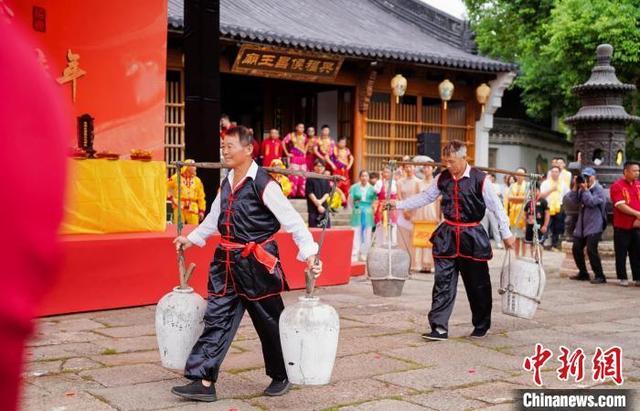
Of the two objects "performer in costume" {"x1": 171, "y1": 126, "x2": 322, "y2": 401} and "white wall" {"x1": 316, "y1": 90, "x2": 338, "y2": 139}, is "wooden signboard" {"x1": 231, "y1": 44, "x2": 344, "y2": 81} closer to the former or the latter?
"white wall" {"x1": 316, "y1": 90, "x2": 338, "y2": 139}

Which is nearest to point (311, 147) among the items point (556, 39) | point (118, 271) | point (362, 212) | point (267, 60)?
point (267, 60)

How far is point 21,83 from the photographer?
102 cm

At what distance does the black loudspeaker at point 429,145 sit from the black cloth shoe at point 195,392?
1271 centimetres

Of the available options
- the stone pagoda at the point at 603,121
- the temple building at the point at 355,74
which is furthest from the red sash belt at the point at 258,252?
the temple building at the point at 355,74

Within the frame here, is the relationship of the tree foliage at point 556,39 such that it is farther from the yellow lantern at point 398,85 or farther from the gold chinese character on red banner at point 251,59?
the gold chinese character on red banner at point 251,59

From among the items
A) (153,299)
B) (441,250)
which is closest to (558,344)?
(441,250)

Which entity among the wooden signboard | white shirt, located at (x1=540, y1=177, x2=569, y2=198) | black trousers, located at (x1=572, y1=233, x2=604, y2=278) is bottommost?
black trousers, located at (x1=572, y1=233, x2=604, y2=278)

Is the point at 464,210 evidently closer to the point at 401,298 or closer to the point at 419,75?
the point at 401,298

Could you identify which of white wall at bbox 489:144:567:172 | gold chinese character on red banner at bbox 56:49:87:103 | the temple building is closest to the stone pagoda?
the temple building

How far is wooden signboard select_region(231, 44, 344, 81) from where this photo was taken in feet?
50.4

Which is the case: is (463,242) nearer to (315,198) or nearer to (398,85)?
(315,198)

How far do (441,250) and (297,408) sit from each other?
2.58 m

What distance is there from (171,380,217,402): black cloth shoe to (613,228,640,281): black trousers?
765cm

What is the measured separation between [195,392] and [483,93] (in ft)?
50.4
